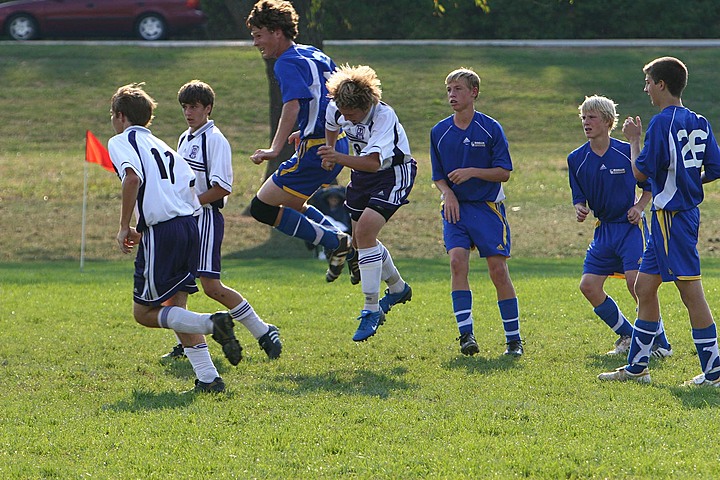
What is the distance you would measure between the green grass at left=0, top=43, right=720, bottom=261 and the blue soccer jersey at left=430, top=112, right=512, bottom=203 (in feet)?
27.9

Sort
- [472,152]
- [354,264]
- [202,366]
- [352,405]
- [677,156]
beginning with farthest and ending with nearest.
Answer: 1. [354,264]
2. [472,152]
3. [202,366]
4. [677,156]
5. [352,405]

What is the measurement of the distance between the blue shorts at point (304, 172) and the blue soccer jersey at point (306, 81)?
5.9 inches

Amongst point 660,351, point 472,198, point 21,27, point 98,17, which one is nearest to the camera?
point 660,351

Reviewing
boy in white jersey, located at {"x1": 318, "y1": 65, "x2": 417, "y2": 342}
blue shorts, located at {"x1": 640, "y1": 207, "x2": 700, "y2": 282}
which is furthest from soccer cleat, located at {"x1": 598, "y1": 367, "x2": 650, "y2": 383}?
boy in white jersey, located at {"x1": 318, "y1": 65, "x2": 417, "y2": 342}

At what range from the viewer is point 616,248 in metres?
7.54

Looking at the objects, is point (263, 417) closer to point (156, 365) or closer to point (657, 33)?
point (156, 365)

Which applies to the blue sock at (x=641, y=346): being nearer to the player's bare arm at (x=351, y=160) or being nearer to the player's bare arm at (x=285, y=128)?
the player's bare arm at (x=351, y=160)

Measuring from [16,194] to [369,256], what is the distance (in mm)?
14087

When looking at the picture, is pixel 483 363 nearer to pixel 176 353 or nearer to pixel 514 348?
pixel 514 348

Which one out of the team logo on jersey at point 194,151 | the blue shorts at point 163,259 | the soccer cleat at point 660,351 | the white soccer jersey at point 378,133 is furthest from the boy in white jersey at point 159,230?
the soccer cleat at point 660,351

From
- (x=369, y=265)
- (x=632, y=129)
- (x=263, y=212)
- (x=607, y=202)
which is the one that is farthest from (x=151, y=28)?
(x=632, y=129)

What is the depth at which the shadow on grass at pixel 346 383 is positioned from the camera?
637cm

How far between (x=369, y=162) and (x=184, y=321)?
1699 mm

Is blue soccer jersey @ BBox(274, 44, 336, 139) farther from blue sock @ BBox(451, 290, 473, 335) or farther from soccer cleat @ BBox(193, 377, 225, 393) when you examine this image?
soccer cleat @ BBox(193, 377, 225, 393)
